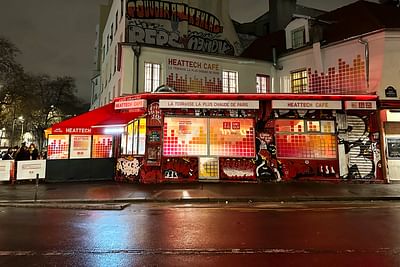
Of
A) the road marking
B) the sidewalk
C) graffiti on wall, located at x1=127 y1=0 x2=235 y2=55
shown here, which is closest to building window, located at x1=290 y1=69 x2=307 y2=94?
the sidewalk

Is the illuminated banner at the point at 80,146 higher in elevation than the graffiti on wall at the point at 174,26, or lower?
lower

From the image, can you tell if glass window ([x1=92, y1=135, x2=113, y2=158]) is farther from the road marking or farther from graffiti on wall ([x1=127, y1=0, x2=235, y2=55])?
the road marking

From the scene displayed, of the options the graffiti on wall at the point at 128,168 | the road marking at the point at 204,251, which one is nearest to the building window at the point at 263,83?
the graffiti on wall at the point at 128,168

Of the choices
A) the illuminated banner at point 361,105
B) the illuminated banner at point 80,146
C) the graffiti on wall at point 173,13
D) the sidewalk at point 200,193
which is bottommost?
the sidewalk at point 200,193

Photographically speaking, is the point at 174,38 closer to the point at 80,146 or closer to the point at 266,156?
the point at 80,146

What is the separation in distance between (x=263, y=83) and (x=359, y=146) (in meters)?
7.49

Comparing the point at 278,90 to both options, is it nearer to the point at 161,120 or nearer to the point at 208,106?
the point at 208,106

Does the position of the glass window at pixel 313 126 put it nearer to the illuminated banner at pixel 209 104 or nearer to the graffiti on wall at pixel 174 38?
the illuminated banner at pixel 209 104

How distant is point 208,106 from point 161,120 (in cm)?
236

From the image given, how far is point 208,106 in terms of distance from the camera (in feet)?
48.5

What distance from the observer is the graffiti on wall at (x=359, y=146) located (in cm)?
1519

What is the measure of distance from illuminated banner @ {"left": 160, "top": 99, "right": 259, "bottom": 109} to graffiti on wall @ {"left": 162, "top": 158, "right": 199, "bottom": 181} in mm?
2570

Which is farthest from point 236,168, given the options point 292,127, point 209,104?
point 292,127

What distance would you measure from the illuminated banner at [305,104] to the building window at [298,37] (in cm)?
606
